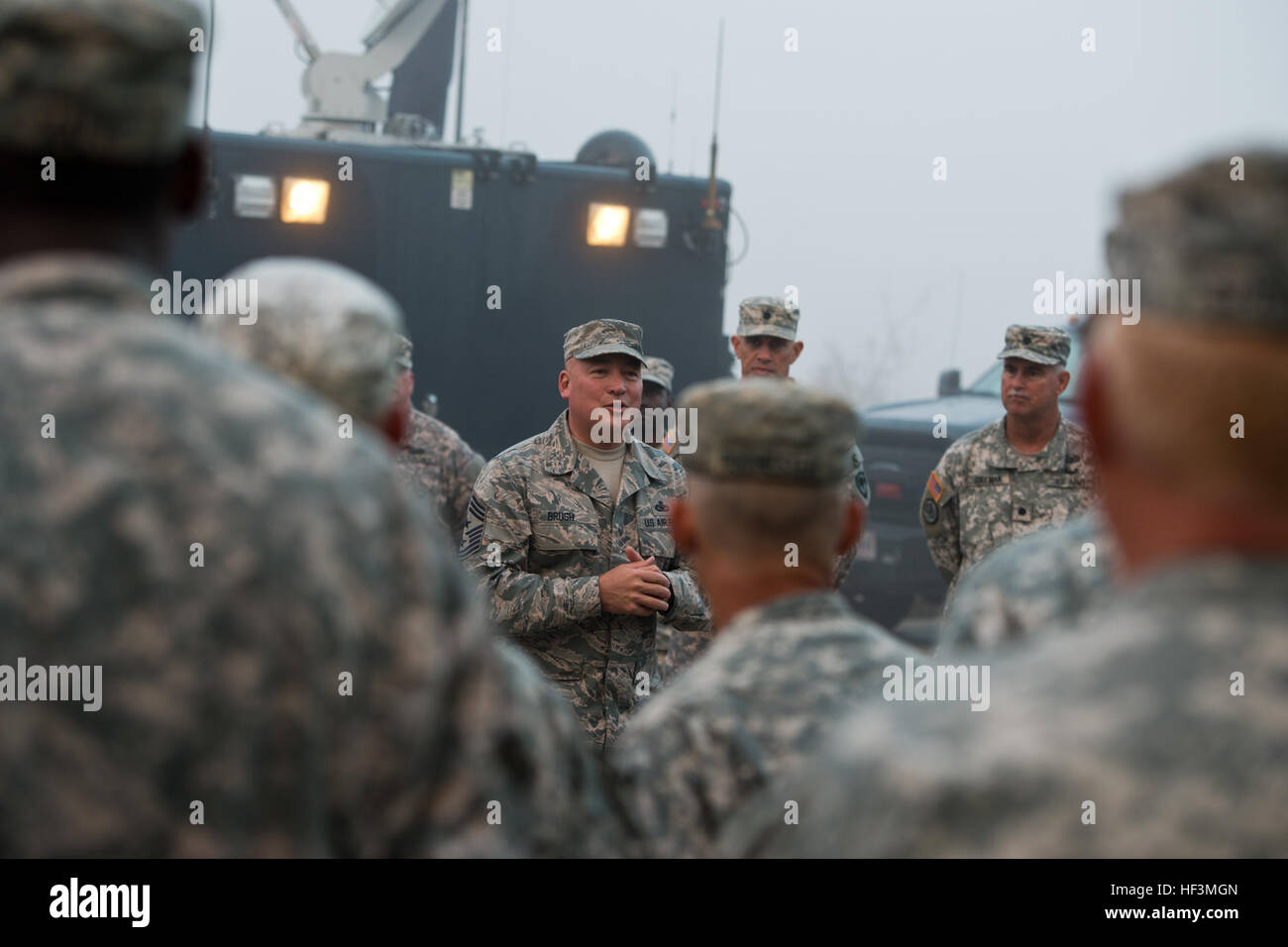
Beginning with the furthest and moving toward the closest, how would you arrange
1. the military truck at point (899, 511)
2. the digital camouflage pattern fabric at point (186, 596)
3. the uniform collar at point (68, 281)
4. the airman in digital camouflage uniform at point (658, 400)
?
1. the military truck at point (899, 511)
2. the airman in digital camouflage uniform at point (658, 400)
3. the uniform collar at point (68, 281)
4. the digital camouflage pattern fabric at point (186, 596)

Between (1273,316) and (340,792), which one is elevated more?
(1273,316)

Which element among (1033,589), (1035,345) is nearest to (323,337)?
(1033,589)

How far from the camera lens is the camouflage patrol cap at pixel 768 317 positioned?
592 centimetres

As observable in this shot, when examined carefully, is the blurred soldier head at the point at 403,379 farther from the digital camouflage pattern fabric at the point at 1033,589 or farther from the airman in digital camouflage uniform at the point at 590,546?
the digital camouflage pattern fabric at the point at 1033,589

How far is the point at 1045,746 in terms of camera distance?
1.20 metres

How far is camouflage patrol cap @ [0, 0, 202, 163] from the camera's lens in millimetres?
1526

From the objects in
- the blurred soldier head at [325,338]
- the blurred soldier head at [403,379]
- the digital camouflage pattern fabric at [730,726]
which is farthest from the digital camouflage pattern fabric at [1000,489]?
the blurred soldier head at [325,338]

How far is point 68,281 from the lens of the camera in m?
1.50

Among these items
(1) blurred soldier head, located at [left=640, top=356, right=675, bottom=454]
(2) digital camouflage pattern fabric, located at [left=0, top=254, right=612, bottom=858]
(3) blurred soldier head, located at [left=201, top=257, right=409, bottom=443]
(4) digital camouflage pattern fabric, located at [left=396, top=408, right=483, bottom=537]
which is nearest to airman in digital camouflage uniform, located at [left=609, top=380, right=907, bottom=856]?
(3) blurred soldier head, located at [left=201, top=257, right=409, bottom=443]

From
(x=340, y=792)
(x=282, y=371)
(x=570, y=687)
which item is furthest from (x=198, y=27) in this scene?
(x=570, y=687)

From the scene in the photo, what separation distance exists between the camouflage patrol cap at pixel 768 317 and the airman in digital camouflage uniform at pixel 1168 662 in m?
4.59

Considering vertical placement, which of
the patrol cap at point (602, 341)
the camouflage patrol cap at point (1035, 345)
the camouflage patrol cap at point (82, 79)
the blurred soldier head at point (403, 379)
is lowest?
the camouflage patrol cap at point (82, 79)
